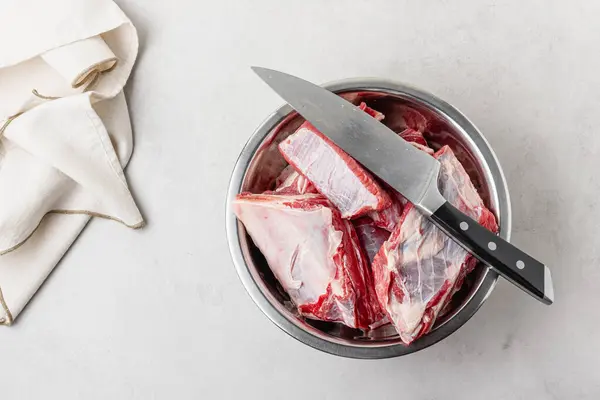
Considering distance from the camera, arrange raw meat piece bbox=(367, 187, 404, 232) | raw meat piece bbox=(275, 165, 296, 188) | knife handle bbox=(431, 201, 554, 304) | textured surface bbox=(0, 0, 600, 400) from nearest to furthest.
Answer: knife handle bbox=(431, 201, 554, 304) → raw meat piece bbox=(367, 187, 404, 232) → raw meat piece bbox=(275, 165, 296, 188) → textured surface bbox=(0, 0, 600, 400)

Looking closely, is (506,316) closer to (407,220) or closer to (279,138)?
(407,220)

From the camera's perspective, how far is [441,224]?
973mm

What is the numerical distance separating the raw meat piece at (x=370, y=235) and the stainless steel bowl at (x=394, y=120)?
0.14 metres

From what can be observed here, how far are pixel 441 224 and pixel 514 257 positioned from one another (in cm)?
11

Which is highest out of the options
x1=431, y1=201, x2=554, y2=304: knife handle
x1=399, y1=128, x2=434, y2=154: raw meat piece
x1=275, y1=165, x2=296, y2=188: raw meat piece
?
x1=275, y1=165, x2=296, y2=188: raw meat piece

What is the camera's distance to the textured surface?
4.12 ft

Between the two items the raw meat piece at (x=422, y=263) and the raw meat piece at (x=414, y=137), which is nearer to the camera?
the raw meat piece at (x=422, y=263)

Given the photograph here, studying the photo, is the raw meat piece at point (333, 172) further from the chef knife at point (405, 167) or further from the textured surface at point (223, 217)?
the textured surface at point (223, 217)

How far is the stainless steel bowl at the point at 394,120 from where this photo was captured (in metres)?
1.01

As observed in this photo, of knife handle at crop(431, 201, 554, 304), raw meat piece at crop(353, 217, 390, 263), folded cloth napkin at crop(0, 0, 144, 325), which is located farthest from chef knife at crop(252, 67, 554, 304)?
folded cloth napkin at crop(0, 0, 144, 325)

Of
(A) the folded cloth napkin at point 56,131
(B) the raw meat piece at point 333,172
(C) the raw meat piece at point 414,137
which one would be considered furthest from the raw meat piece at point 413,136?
(A) the folded cloth napkin at point 56,131

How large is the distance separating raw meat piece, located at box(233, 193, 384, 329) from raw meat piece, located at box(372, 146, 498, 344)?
0.13 ft

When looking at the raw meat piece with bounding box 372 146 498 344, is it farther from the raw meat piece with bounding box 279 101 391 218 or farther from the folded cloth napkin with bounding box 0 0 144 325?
the folded cloth napkin with bounding box 0 0 144 325

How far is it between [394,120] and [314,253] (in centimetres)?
30
